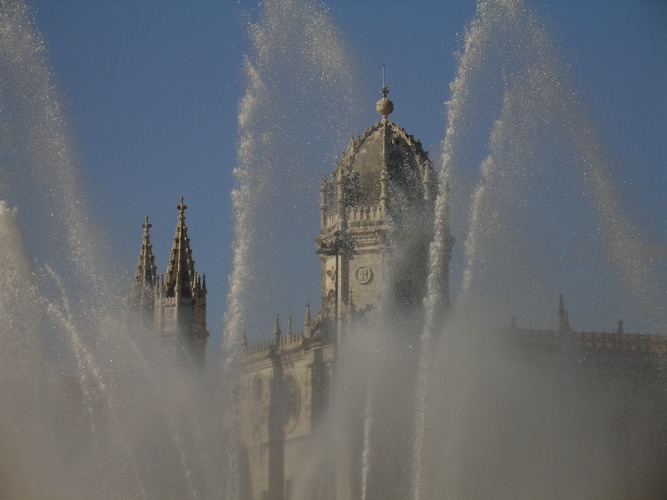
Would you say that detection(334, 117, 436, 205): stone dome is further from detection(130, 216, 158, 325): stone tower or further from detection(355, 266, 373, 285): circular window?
detection(130, 216, 158, 325): stone tower

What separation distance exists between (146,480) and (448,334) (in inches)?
525

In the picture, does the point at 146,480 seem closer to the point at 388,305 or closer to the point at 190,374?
the point at 190,374

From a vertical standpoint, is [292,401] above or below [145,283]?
below

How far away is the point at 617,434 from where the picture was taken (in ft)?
190

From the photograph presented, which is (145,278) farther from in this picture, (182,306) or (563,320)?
(563,320)

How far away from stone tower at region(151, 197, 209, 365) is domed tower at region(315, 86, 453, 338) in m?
5.33

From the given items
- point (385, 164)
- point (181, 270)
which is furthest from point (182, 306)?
point (385, 164)

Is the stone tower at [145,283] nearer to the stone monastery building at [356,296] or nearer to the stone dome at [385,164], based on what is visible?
the stone monastery building at [356,296]

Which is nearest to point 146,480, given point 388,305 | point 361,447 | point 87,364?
point 87,364

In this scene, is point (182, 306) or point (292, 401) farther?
point (292, 401)

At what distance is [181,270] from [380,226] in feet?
27.7

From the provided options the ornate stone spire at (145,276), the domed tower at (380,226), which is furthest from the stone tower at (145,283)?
the domed tower at (380,226)

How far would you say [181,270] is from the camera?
181ft

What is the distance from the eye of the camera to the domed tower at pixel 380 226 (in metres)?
55.1
